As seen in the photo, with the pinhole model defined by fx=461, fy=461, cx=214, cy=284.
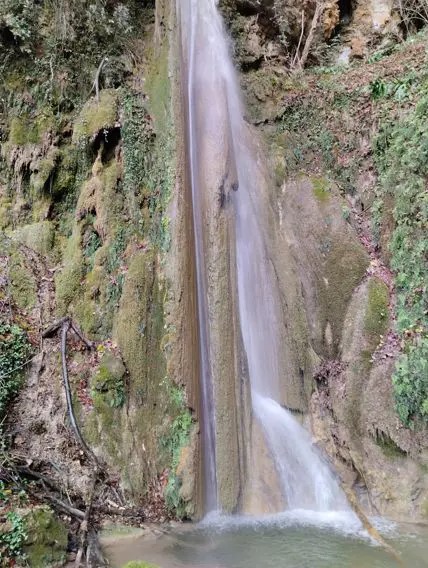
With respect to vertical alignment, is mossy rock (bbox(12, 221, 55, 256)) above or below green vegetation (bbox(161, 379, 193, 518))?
above

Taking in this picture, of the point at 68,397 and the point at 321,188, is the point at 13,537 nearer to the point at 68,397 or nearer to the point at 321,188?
the point at 68,397

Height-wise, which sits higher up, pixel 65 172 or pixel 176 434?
pixel 65 172

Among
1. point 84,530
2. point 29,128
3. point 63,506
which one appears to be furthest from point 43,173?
point 84,530

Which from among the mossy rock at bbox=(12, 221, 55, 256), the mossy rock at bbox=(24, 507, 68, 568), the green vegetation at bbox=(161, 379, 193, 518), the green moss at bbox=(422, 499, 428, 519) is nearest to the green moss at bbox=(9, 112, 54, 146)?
the mossy rock at bbox=(12, 221, 55, 256)

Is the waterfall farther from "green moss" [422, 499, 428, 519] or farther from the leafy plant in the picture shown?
the leafy plant

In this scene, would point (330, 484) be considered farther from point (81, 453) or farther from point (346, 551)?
point (81, 453)

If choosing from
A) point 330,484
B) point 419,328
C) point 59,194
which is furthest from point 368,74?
point 330,484
